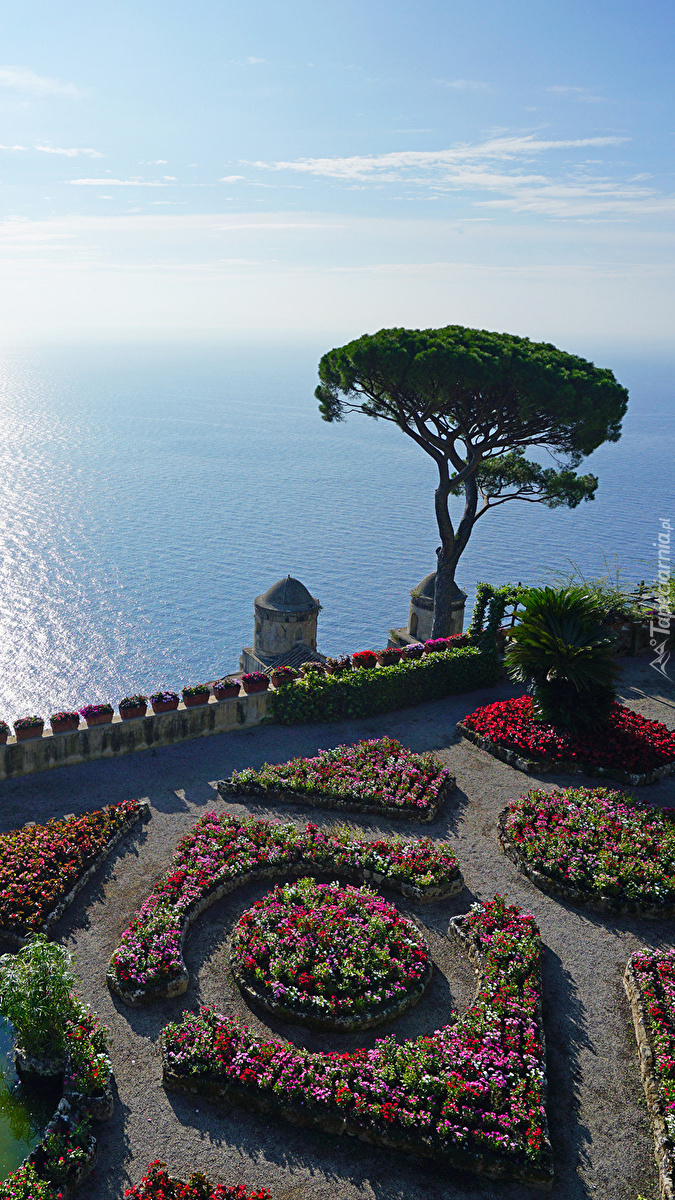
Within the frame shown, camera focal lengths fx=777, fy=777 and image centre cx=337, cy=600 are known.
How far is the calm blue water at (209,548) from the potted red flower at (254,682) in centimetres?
4748

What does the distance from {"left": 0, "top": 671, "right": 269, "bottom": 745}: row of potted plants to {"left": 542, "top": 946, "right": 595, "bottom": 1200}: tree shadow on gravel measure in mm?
10612

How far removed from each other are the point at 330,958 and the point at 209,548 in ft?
359

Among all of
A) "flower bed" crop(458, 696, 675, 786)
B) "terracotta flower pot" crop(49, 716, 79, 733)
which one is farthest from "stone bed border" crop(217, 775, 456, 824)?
"terracotta flower pot" crop(49, 716, 79, 733)

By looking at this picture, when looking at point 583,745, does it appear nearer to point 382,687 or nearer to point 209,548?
point 382,687

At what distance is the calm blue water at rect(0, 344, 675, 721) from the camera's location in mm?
88000

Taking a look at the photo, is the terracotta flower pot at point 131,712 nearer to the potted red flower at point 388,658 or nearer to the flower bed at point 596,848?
the potted red flower at point 388,658

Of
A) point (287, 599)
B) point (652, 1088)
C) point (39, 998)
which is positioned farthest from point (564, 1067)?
point (287, 599)

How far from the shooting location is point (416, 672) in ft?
74.9

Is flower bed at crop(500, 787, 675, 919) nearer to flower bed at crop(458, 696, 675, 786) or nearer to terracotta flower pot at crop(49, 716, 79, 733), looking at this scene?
flower bed at crop(458, 696, 675, 786)

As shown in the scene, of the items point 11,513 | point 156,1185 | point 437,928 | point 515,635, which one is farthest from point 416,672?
point 11,513

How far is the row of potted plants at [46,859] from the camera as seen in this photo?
13266mm

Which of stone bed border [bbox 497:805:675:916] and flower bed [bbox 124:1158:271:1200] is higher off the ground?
stone bed border [bbox 497:805:675:916]

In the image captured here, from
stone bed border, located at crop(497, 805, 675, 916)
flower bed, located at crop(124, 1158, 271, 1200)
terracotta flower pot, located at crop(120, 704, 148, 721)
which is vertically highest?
terracotta flower pot, located at crop(120, 704, 148, 721)

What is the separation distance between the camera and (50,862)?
14.4 meters
